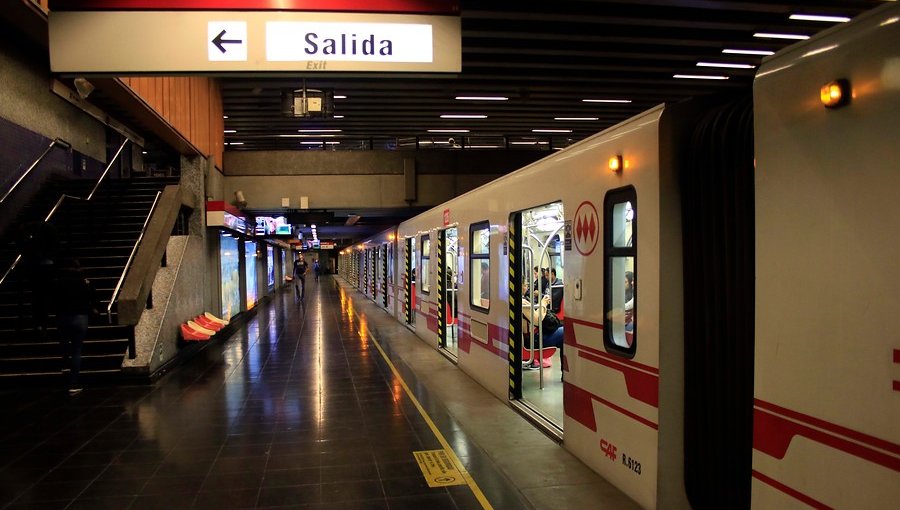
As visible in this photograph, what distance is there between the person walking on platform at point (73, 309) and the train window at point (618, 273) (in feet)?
19.8

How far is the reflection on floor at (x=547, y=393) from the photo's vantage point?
6.04 metres

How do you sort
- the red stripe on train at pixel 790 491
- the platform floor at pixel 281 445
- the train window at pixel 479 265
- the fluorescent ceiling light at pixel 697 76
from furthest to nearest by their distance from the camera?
the fluorescent ceiling light at pixel 697 76, the train window at pixel 479 265, the platform floor at pixel 281 445, the red stripe on train at pixel 790 491

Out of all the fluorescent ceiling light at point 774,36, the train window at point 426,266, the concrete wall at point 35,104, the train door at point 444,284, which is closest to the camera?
the fluorescent ceiling light at point 774,36

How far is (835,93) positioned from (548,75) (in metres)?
8.57

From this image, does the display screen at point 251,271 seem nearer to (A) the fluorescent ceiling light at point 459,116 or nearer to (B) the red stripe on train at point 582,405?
(A) the fluorescent ceiling light at point 459,116

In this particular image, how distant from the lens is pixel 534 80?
422 inches

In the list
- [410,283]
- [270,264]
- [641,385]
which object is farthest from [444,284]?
[270,264]

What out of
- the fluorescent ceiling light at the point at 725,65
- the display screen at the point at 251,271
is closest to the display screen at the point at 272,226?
the display screen at the point at 251,271

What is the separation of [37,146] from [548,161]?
8909 millimetres

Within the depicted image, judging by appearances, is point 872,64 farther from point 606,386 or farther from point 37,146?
point 37,146

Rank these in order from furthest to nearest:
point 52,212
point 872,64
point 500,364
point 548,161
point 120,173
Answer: point 120,173
point 52,212
point 500,364
point 548,161
point 872,64

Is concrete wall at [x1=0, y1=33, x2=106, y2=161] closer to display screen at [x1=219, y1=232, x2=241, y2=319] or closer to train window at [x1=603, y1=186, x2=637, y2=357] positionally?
display screen at [x1=219, y1=232, x2=241, y2=319]

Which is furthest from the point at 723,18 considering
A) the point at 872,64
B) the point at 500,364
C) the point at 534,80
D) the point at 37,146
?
the point at 37,146

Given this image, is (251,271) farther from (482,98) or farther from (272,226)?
(482,98)
